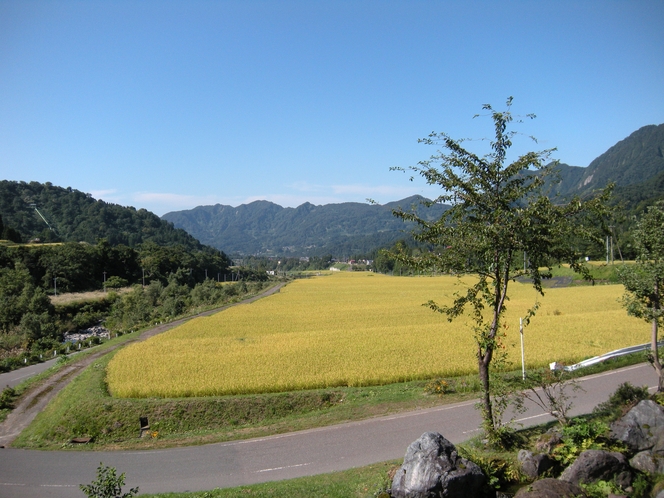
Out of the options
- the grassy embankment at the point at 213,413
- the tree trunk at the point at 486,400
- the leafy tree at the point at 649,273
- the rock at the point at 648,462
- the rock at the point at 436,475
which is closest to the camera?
the rock at the point at 436,475

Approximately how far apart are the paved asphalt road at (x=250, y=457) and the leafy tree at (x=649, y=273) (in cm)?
312

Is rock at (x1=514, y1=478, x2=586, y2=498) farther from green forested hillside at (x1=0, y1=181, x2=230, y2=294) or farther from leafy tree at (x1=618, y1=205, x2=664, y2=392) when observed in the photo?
green forested hillside at (x1=0, y1=181, x2=230, y2=294)

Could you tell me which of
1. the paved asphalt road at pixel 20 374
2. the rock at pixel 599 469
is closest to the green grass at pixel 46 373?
the paved asphalt road at pixel 20 374

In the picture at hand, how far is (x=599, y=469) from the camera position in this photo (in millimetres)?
7438

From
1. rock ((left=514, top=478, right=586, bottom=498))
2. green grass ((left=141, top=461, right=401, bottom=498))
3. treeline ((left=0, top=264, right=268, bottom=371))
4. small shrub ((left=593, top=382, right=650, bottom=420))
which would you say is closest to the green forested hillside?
treeline ((left=0, top=264, right=268, bottom=371))

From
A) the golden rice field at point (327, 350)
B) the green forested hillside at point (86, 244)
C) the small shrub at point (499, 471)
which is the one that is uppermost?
the green forested hillside at point (86, 244)

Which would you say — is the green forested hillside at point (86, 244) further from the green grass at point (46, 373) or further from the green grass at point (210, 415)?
the green grass at point (210, 415)

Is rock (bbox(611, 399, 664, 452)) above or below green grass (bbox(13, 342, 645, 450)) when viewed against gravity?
above

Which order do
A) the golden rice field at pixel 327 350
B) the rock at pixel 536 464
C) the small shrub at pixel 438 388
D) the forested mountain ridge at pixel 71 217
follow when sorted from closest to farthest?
the rock at pixel 536 464, the small shrub at pixel 438 388, the golden rice field at pixel 327 350, the forested mountain ridge at pixel 71 217

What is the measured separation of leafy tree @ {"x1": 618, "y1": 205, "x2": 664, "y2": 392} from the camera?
11.3m

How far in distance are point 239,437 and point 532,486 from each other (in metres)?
9.13

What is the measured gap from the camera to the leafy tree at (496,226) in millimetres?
8820

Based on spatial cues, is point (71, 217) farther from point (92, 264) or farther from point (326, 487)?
point (326, 487)

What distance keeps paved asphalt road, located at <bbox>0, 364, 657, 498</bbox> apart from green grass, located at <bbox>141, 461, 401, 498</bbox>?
0.85 metres
